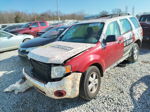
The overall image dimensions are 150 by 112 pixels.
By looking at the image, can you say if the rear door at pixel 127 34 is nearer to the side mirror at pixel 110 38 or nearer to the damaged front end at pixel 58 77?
the side mirror at pixel 110 38

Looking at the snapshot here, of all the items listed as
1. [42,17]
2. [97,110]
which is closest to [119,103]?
[97,110]

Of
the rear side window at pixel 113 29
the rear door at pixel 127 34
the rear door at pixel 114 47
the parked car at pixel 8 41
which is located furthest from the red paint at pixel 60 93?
the parked car at pixel 8 41

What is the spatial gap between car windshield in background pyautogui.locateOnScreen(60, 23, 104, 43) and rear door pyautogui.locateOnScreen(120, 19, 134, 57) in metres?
0.97

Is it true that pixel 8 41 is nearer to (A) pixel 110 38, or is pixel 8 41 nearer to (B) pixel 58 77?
(B) pixel 58 77

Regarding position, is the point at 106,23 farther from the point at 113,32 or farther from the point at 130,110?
the point at 130,110

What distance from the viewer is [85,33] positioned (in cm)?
343

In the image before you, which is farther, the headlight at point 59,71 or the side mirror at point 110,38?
the side mirror at point 110,38

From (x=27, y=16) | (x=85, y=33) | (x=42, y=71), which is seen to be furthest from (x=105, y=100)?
(x=27, y=16)

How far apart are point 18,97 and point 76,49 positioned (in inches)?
73.5

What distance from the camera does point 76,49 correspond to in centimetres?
260

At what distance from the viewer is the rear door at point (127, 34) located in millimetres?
3796

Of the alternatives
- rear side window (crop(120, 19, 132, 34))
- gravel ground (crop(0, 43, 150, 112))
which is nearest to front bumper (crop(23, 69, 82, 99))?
gravel ground (crop(0, 43, 150, 112))

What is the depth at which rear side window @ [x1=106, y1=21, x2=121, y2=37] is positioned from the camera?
10.8 ft

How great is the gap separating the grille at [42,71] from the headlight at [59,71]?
12 centimetres
